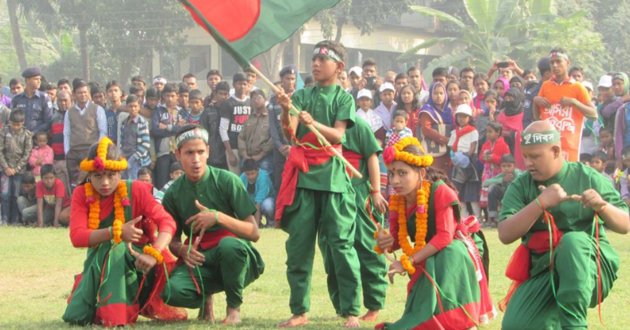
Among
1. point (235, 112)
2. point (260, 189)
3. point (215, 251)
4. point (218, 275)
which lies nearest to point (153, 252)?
point (215, 251)

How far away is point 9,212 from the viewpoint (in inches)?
669

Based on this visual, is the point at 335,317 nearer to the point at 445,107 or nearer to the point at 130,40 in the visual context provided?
the point at 445,107

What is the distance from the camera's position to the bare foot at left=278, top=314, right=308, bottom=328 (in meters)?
7.63

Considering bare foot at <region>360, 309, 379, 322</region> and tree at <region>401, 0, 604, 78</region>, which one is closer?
bare foot at <region>360, 309, 379, 322</region>

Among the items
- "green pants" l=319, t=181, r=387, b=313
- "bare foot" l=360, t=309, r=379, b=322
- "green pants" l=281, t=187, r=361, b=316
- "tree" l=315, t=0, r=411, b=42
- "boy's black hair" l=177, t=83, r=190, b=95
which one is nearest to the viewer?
"green pants" l=281, t=187, r=361, b=316

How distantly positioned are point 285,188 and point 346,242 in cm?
60

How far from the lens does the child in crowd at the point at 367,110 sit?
14961mm

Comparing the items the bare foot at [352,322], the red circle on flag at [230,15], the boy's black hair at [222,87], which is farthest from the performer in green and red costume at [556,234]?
the boy's black hair at [222,87]

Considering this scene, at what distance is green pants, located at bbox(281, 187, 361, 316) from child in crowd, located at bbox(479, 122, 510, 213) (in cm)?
728

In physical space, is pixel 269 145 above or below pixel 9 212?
above

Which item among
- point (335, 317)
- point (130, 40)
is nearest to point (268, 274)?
point (335, 317)

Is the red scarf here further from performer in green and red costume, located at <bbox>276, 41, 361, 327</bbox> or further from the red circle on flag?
the red circle on flag

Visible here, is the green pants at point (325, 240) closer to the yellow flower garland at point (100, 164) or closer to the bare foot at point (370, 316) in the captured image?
the bare foot at point (370, 316)

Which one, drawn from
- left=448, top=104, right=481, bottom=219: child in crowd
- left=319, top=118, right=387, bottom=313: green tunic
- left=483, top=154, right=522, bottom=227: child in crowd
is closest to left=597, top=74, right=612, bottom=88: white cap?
left=483, top=154, right=522, bottom=227: child in crowd
